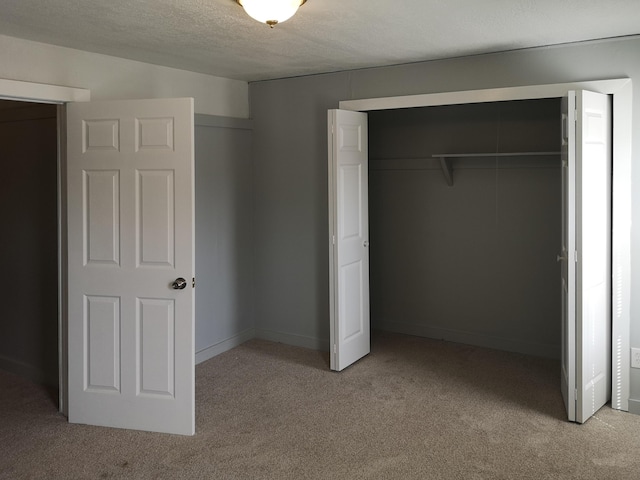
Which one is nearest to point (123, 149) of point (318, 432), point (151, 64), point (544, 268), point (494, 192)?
point (151, 64)

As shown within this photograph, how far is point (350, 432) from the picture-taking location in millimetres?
3609

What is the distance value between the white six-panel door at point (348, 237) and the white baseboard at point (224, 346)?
3.49 feet

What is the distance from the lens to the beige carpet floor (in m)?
3.17

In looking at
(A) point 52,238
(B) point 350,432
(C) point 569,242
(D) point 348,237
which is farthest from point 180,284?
(C) point 569,242

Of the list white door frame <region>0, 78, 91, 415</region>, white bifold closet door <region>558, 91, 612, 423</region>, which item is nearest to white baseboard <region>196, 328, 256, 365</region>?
white door frame <region>0, 78, 91, 415</region>

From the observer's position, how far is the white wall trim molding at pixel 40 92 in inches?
135

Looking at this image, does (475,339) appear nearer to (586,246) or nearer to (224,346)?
(586,246)

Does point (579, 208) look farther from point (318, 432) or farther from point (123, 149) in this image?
point (123, 149)

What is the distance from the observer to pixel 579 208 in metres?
3.59

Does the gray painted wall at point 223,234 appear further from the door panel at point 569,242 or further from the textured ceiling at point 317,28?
the door panel at point 569,242

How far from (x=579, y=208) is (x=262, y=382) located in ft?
8.08

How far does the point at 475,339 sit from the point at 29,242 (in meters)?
3.73

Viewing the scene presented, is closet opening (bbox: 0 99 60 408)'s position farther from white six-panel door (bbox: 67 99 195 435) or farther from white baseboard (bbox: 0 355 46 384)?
white six-panel door (bbox: 67 99 195 435)

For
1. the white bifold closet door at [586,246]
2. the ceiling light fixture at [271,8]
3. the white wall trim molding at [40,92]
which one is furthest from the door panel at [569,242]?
the white wall trim molding at [40,92]
